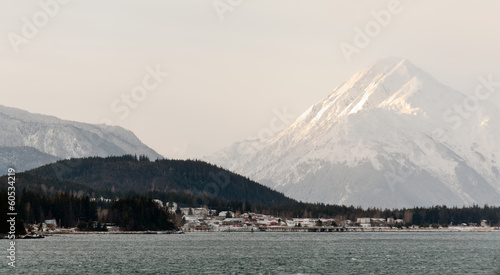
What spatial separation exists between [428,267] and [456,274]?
55.2 feet

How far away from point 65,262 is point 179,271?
34.2 metres

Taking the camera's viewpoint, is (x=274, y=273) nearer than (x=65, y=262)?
Yes

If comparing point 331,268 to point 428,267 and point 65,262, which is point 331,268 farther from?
point 65,262

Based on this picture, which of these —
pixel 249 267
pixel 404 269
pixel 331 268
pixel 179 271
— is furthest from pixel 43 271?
pixel 404 269

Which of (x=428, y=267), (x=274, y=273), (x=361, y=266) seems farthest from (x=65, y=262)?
(x=428, y=267)

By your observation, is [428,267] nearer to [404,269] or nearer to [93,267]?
[404,269]

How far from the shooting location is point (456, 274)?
579 ft

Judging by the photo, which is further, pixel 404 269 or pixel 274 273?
pixel 404 269

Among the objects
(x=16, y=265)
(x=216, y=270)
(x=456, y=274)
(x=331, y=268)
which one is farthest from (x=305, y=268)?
(x=16, y=265)

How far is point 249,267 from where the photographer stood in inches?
7534

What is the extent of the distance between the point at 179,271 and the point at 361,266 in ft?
141

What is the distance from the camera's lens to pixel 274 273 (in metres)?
175

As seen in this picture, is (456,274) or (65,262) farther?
(65,262)

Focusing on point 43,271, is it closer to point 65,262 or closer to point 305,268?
point 65,262
